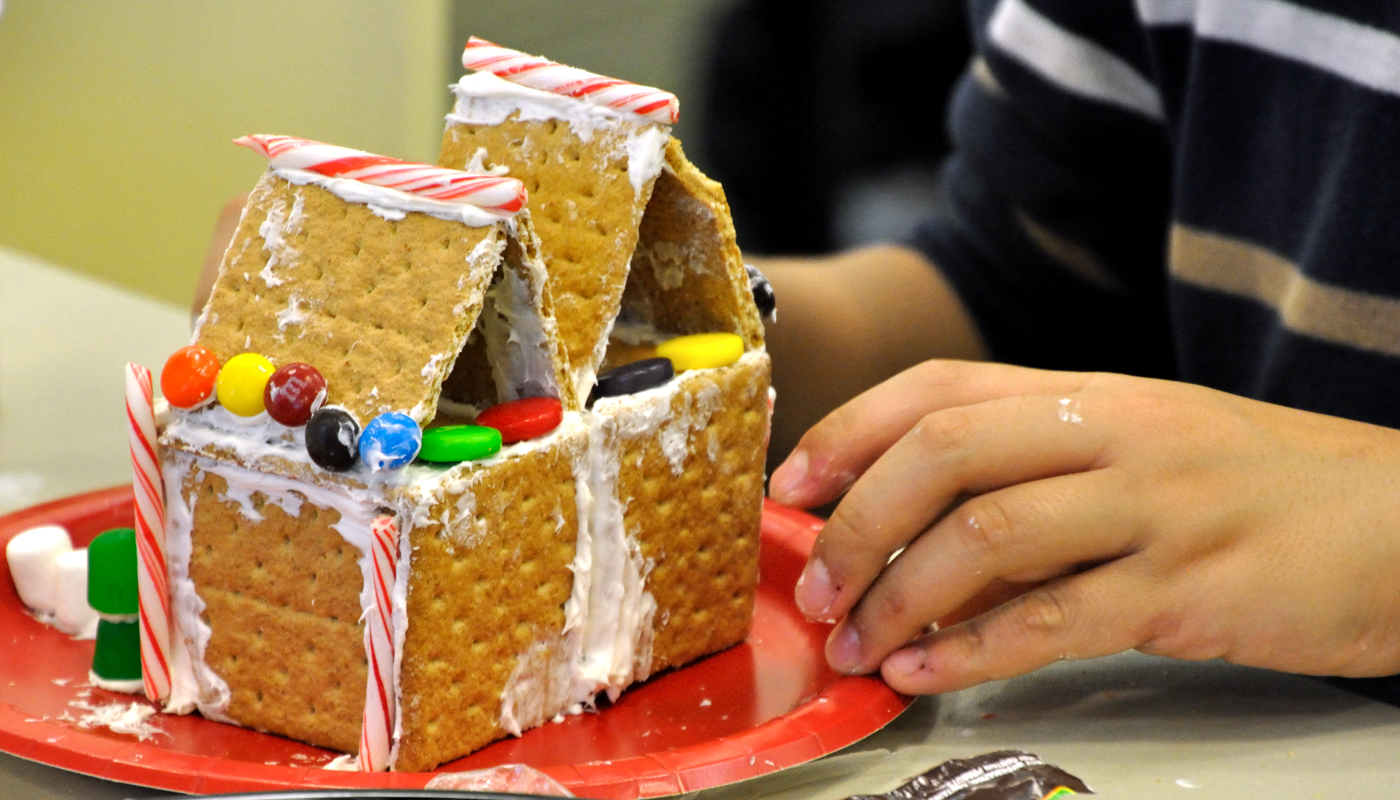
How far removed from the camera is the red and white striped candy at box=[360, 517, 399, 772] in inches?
27.1

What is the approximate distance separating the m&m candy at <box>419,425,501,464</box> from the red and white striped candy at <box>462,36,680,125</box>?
21 centimetres

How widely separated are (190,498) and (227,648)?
9 cm

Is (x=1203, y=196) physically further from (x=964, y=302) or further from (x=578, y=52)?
(x=578, y=52)

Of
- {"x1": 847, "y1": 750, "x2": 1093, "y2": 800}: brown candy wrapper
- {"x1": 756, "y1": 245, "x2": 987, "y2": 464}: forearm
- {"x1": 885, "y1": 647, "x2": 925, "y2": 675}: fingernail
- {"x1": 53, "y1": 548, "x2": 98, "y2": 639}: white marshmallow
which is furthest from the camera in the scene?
{"x1": 756, "y1": 245, "x2": 987, "y2": 464}: forearm

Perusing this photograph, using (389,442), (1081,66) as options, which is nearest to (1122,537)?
(389,442)

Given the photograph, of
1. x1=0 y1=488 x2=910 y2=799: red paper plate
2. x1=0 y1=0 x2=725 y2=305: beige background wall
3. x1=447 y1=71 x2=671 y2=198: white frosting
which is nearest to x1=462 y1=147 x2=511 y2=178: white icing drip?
x1=447 y1=71 x2=671 y2=198: white frosting

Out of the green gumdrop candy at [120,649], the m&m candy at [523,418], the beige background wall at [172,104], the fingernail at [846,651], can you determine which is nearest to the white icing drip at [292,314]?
the m&m candy at [523,418]

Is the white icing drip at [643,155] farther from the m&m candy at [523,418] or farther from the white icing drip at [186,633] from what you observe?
the white icing drip at [186,633]

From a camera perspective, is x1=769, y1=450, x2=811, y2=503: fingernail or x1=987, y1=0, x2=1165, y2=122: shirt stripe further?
x1=987, y1=0, x2=1165, y2=122: shirt stripe

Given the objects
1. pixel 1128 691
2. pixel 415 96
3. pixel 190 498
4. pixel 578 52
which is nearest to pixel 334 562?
pixel 190 498

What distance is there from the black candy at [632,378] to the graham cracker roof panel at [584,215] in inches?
0.7

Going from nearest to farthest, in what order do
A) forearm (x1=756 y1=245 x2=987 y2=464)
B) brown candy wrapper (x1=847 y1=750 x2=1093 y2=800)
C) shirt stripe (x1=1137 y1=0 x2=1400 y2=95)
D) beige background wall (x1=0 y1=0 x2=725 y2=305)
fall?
brown candy wrapper (x1=847 y1=750 x2=1093 y2=800)
shirt stripe (x1=1137 y1=0 x2=1400 y2=95)
forearm (x1=756 y1=245 x2=987 y2=464)
beige background wall (x1=0 y1=0 x2=725 y2=305)

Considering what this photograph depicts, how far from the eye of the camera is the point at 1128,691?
0.82m

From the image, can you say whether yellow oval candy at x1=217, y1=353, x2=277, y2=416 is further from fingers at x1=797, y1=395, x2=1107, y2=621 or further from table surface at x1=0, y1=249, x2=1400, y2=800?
fingers at x1=797, y1=395, x2=1107, y2=621
